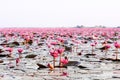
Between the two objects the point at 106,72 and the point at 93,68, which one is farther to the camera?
the point at 93,68

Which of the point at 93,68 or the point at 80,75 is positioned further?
the point at 93,68

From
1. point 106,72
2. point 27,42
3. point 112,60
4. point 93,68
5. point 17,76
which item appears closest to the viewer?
point 17,76

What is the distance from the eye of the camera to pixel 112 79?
222 inches

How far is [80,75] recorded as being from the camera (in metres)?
6.13

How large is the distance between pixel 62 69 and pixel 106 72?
0.90m

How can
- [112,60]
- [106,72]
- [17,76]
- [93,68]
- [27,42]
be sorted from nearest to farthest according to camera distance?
[17,76], [106,72], [93,68], [112,60], [27,42]

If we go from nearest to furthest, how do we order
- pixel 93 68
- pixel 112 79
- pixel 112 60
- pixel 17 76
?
pixel 112 79, pixel 17 76, pixel 93 68, pixel 112 60

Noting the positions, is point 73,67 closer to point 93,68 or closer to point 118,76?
point 93,68

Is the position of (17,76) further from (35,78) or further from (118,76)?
(118,76)

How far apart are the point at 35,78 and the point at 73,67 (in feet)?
5.07

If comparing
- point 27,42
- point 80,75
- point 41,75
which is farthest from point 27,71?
point 27,42

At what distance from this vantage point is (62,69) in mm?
6875

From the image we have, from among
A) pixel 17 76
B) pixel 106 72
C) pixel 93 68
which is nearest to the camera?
pixel 17 76

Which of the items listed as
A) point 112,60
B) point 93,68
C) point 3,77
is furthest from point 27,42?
point 3,77
